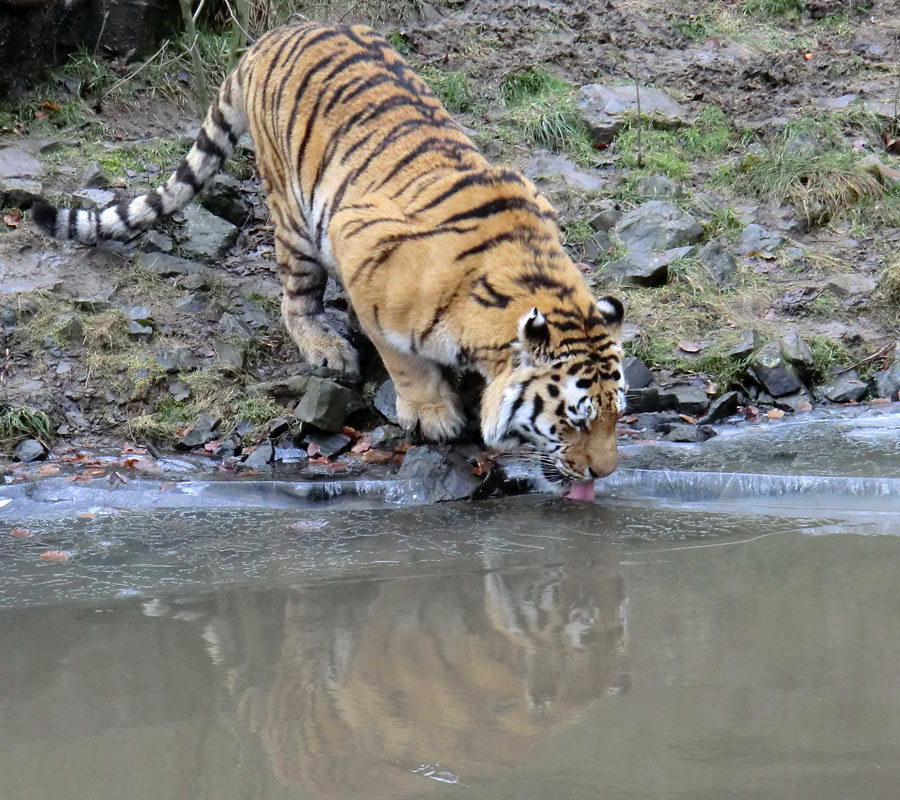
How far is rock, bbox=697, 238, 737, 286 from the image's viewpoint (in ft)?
22.1

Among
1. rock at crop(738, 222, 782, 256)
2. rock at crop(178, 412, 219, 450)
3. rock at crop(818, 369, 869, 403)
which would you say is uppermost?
rock at crop(738, 222, 782, 256)

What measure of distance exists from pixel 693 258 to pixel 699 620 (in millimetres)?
3905

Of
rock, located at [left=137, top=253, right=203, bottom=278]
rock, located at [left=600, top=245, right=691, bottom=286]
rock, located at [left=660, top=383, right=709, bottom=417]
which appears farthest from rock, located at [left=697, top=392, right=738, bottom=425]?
rock, located at [left=137, top=253, right=203, bottom=278]

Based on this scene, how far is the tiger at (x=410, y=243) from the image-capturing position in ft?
14.8

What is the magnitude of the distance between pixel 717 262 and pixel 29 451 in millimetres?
4044

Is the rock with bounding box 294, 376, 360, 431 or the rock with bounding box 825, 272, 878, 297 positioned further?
the rock with bounding box 825, 272, 878, 297

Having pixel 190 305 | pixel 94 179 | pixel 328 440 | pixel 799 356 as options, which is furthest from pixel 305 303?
pixel 799 356

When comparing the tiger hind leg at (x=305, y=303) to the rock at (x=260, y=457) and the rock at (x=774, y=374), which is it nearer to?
the rock at (x=260, y=457)

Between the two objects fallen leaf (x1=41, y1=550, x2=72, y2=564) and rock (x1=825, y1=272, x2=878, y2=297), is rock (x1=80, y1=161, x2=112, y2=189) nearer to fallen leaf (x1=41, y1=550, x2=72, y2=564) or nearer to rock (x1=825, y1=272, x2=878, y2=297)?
fallen leaf (x1=41, y1=550, x2=72, y2=564)

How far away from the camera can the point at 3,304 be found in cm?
600

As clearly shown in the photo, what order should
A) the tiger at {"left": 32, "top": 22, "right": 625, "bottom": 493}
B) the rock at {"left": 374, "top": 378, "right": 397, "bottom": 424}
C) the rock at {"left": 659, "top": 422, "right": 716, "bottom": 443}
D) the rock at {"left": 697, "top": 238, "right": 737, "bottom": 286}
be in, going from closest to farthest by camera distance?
the tiger at {"left": 32, "top": 22, "right": 625, "bottom": 493} < the rock at {"left": 659, "top": 422, "right": 716, "bottom": 443} < the rock at {"left": 374, "top": 378, "right": 397, "bottom": 424} < the rock at {"left": 697, "top": 238, "right": 737, "bottom": 286}

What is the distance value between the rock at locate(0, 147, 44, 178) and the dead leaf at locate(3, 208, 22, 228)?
372 millimetres

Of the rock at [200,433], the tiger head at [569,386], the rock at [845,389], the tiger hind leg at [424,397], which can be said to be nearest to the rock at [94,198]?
the rock at [200,433]

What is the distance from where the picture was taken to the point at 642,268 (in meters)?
6.74
